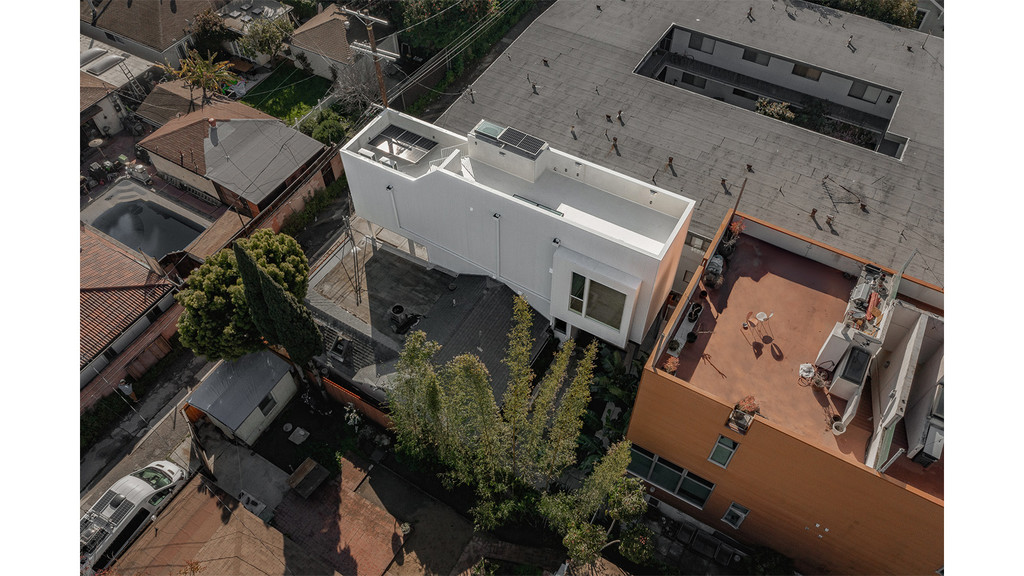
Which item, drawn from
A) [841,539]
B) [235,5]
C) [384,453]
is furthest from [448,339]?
[235,5]

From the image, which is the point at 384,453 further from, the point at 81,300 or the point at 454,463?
the point at 81,300

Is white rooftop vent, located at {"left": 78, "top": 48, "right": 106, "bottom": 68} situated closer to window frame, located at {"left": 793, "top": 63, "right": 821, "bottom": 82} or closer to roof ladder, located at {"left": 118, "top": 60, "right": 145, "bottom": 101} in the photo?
roof ladder, located at {"left": 118, "top": 60, "right": 145, "bottom": 101}

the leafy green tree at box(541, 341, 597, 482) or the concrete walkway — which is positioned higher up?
the leafy green tree at box(541, 341, 597, 482)

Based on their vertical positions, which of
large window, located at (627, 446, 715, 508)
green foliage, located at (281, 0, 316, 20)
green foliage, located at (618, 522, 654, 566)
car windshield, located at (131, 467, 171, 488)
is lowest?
car windshield, located at (131, 467, 171, 488)

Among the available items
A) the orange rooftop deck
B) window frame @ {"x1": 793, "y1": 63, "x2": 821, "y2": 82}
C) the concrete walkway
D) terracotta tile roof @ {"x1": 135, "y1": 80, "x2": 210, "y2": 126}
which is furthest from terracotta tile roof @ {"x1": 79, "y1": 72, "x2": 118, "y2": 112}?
window frame @ {"x1": 793, "y1": 63, "x2": 821, "y2": 82}

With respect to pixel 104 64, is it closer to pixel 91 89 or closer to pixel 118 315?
pixel 91 89
